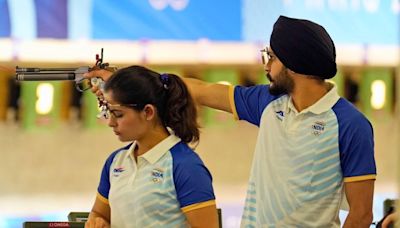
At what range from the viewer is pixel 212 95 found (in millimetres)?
2766

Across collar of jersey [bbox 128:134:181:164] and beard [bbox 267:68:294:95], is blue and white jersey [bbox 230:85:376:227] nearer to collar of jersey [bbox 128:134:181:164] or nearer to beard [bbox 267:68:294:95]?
beard [bbox 267:68:294:95]

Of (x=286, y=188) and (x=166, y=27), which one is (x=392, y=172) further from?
(x=286, y=188)

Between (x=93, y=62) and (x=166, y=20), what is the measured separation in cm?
43

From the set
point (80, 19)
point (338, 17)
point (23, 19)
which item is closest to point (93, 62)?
point (80, 19)

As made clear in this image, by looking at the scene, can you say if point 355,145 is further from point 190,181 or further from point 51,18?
point 51,18

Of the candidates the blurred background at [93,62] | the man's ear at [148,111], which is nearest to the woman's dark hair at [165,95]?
the man's ear at [148,111]

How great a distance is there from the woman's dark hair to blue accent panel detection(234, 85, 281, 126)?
0.30 meters

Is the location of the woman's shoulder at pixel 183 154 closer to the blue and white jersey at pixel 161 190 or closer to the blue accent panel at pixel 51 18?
the blue and white jersey at pixel 161 190

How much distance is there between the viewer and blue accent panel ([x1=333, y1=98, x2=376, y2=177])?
7.99 ft

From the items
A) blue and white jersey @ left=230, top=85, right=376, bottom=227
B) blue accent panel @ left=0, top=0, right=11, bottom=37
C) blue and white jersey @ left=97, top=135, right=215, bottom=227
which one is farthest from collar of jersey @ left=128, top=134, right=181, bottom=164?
blue accent panel @ left=0, top=0, right=11, bottom=37

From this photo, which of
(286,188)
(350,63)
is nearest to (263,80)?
(350,63)

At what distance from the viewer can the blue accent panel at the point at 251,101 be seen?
2.69 m

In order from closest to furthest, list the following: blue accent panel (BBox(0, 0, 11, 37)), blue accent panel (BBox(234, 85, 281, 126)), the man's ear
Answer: the man's ear → blue accent panel (BBox(234, 85, 281, 126)) → blue accent panel (BBox(0, 0, 11, 37))

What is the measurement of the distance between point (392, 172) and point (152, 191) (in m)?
2.63
